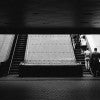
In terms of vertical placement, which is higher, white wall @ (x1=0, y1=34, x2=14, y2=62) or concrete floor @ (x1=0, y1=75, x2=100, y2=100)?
white wall @ (x1=0, y1=34, x2=14, y2=62)

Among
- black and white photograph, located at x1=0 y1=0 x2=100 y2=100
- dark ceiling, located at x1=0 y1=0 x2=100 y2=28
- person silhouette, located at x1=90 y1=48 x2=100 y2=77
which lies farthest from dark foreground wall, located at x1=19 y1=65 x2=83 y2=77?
dark ceiling, located at x1=0 y1=0 x2=100 y2=28

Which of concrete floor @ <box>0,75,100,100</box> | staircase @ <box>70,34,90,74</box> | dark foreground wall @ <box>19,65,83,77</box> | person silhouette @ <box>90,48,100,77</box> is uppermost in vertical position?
staircase @ <box>70,34,90,74</box>

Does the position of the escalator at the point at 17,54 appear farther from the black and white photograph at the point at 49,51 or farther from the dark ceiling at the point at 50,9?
the dark ceiling at the point at 50,9

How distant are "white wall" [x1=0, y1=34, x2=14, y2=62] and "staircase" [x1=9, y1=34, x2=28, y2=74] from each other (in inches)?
26.4

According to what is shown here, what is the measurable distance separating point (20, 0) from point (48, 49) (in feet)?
41.4

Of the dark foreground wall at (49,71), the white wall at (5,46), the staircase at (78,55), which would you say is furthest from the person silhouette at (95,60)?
the white wall at (5,46)

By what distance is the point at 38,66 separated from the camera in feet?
53.2

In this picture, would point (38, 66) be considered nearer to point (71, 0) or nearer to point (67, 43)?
point (67, 43)

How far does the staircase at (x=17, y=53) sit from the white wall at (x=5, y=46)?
67cm

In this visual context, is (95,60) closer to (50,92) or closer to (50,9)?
(50,92)

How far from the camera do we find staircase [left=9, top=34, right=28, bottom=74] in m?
17.6

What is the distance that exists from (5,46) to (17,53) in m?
1.03

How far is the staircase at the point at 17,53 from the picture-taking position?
17641 mm

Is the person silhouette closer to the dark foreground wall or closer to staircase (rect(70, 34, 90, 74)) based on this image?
the dark foreground wall
